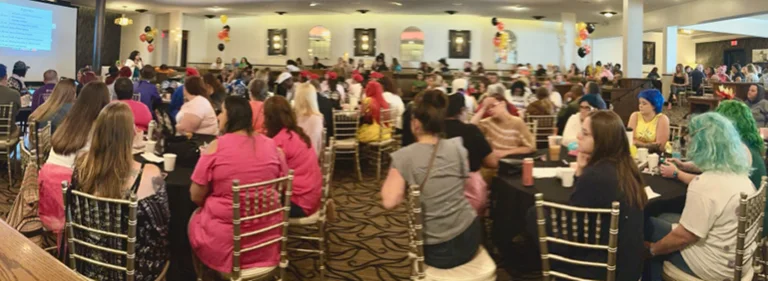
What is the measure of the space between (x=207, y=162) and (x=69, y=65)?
1569 cm

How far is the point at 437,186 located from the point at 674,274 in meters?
1.16

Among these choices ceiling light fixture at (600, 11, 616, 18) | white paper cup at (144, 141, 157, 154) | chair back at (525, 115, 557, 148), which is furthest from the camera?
ceiling light fixture at (600, 11, 616, 18)

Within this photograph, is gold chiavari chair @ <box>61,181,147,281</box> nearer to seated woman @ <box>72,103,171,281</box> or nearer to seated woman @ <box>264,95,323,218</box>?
seated woman @ <box>72,103,171,281</box>

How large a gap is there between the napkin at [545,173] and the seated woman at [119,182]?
2073 mm

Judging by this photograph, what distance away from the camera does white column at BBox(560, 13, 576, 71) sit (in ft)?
61.7

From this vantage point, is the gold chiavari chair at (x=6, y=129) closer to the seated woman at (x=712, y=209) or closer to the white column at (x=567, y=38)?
the seated woman at (x=712, y=209)

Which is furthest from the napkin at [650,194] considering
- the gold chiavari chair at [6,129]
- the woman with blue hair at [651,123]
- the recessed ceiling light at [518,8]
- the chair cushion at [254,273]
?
the recessed ceiling light at [518,8]

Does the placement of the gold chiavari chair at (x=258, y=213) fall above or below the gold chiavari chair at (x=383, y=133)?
below

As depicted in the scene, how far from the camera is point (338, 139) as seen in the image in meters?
6.53

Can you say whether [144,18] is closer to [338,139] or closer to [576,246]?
[338,139]

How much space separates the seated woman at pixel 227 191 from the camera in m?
2.59

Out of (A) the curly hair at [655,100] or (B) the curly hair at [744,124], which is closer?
(B) the curly hair at [744,124]

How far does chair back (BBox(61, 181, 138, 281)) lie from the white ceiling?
1433 centimetres

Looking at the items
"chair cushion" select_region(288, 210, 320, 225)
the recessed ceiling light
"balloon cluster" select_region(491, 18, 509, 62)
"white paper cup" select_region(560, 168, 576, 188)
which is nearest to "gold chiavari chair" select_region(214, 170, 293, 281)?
"chair cushion" select_region(288, 210, 320, 225)
